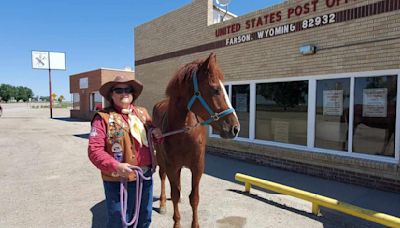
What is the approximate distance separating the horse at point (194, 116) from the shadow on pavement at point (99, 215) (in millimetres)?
1104

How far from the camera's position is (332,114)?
19.5 ft

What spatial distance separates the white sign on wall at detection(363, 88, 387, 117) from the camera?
515 cm

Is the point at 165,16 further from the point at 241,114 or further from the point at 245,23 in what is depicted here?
the point at 241,114

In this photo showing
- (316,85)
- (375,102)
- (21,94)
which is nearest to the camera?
(375,102)

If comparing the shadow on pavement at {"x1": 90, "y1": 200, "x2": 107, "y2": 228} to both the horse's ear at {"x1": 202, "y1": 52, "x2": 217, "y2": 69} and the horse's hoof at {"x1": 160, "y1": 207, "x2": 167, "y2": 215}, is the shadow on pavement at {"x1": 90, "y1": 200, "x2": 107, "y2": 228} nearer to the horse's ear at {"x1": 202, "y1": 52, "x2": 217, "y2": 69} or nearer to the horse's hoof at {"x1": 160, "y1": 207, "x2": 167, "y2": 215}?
the horse's hoof at {"x1": 160, "y1": 207, "x2": 167, "y2": 215}

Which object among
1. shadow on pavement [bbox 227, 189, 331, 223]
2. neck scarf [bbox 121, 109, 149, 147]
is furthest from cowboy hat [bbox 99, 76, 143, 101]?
shadow on pavement [bbox 227, 189, 331, 223]

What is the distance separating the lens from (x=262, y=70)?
23.5ft

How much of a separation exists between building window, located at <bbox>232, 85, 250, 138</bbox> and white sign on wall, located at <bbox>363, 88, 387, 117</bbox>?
3.07m

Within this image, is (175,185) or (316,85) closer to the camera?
(175,185)

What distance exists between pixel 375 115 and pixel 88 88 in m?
21.6

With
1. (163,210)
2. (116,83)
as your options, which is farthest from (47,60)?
(116,83)

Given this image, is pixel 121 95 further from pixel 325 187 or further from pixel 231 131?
pixel 325 187

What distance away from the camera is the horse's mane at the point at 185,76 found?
2.60m

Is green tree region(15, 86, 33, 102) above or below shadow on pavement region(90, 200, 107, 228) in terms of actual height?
above
